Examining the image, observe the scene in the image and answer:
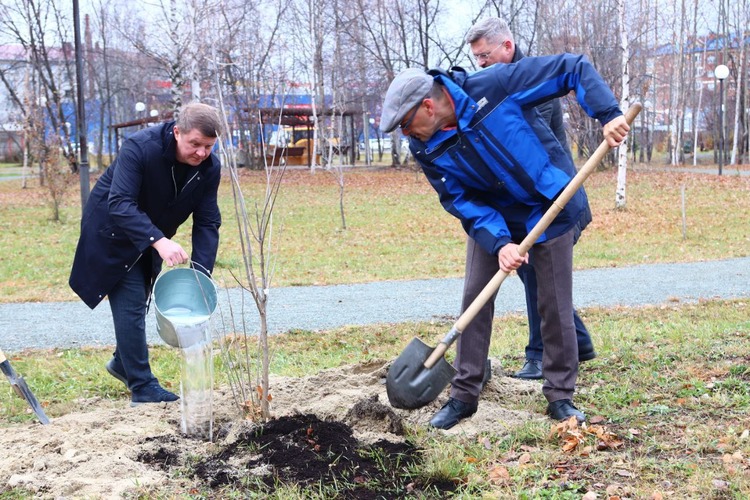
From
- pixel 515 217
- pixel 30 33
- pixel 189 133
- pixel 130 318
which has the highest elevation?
pixel 30 33

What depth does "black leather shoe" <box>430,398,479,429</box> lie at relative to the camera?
3.79 m

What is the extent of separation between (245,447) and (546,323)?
1.53 meters

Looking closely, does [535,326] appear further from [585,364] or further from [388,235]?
[388,235]

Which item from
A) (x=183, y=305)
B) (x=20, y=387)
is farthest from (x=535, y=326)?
(x=20, y=387)

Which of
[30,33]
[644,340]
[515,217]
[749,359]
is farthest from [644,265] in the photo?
[30,33]

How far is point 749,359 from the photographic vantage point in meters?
4.50

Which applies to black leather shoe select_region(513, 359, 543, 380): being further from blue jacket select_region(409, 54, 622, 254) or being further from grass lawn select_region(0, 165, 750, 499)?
blue jacket select_region(409, 54, 622, 254)

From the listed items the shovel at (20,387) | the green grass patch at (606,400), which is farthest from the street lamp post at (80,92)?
the shovel at (20,387)

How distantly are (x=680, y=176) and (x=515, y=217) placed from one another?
23.0 m

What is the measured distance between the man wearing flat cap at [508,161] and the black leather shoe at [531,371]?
85 cm

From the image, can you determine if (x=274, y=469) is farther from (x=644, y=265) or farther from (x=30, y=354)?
(x=644, y=265)

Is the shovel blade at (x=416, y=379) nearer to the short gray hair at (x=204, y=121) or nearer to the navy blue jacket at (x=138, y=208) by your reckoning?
the navy blue jacket at (x=138, y=208)

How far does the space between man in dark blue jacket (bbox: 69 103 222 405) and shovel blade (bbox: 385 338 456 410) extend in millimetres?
1271

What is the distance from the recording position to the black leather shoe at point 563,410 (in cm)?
371
